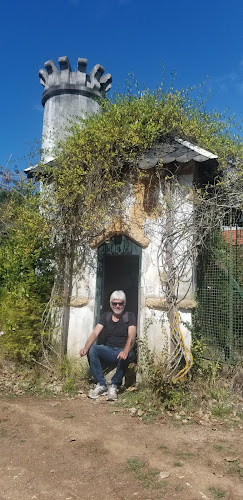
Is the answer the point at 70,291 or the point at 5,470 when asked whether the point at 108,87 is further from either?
the point at 5,470

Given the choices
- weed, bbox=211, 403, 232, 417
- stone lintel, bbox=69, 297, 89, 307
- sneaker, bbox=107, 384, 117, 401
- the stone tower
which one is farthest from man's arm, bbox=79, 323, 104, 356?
the stone tower

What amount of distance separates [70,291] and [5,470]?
3.63 m

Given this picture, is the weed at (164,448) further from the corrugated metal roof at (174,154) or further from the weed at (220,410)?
the corrugated metal roof at (174,154)

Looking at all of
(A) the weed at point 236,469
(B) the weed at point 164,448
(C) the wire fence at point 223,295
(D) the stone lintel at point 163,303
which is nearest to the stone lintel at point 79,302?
(D) the stone lintel at point 163,303

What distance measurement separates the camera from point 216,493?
10.3 feet

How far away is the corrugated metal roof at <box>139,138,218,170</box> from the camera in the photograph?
5906mm

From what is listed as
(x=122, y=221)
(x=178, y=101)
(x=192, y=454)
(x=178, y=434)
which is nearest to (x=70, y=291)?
(x=122, y=221)

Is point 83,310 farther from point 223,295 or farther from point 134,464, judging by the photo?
point 134,464

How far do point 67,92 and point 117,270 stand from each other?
7.11 meters

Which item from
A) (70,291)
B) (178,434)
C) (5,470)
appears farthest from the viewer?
(70,291)

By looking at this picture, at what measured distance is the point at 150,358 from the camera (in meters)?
5.85

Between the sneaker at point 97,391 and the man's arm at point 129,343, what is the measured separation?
608mm

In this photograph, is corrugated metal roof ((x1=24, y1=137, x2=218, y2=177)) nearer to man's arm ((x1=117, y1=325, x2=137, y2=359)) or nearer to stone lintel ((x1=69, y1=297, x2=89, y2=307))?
stone lintel ((x1=69, y1=297, x2=89, y2=307))

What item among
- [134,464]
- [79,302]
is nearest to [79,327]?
[79,302]
